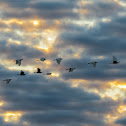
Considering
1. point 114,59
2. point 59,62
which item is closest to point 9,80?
point 59,62

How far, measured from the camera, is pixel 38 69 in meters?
192

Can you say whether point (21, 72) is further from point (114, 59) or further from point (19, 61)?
point (114, 59)

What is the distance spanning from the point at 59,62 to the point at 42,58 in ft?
33.7

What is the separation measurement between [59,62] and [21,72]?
64.4 ft

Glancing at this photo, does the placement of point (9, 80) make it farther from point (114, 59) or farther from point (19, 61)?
point (114, 59)

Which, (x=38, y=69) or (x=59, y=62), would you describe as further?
(x=38, y=69)

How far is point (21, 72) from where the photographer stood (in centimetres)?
19162

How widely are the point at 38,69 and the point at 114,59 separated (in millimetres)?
31375

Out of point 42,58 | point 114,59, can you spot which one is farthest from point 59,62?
point 114,59

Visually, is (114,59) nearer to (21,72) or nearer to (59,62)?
(59,62)

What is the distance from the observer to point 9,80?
190 meters

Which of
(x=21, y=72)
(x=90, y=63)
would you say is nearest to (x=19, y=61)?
(x=21, y=72)

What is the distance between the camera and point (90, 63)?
7175 inches

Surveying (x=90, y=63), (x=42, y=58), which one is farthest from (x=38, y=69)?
(x=90, y=63)
